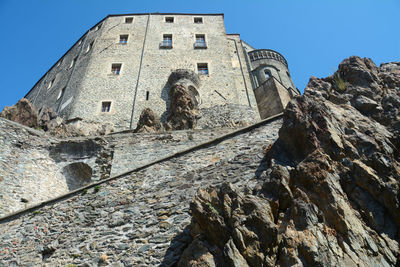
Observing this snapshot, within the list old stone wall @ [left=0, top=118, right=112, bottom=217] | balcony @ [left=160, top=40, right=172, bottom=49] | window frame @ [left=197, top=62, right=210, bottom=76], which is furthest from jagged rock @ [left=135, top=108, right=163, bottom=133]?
balcony @ [left=160, top=40, right=172, bottom=49]

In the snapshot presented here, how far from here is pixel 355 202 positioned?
4.83 m

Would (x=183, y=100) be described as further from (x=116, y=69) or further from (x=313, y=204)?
(x=313, y=204)

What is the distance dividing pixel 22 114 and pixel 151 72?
815 centimetres

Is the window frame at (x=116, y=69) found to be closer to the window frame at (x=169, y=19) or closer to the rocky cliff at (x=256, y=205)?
the window frame at (x=169, y=19)

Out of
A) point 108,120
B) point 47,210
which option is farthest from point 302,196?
point 108,120

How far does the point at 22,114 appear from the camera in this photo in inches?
624

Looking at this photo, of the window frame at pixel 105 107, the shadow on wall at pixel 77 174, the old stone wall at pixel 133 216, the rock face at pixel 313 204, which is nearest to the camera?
the rock face at pixel 313 204

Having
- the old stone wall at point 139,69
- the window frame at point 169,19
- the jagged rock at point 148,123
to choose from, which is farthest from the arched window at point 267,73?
the jagged rock at point 148,123

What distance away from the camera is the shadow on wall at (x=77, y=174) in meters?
11.2

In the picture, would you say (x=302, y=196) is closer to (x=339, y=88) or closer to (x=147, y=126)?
(x=339, y=88)

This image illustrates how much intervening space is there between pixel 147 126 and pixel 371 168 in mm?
10184

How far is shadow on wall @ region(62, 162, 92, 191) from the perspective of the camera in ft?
36.7

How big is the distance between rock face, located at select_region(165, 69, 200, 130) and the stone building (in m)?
0.51

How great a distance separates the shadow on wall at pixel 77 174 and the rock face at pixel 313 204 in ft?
24.9
